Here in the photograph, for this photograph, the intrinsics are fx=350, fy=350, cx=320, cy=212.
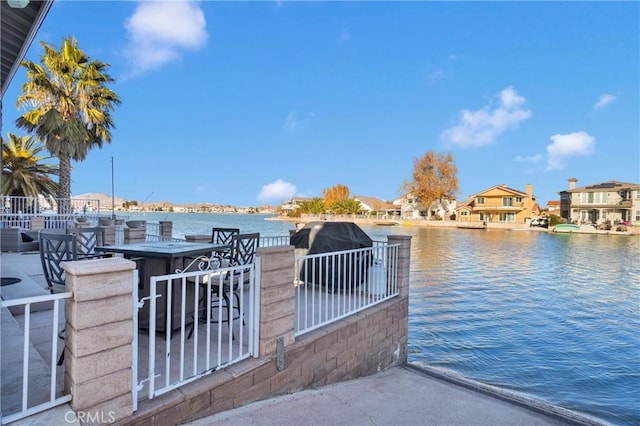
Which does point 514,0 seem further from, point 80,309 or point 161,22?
point 80,309

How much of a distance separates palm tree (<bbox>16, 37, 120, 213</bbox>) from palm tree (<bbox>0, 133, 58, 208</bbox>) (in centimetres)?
396

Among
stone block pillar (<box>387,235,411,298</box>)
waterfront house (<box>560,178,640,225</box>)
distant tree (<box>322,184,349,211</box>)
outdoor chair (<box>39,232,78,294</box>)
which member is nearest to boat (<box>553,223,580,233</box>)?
waterfront house (<box>560,178,640,225</box>)

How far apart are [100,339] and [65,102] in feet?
54.9

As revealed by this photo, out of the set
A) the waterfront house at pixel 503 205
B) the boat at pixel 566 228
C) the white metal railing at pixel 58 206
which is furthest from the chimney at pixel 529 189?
the white metal railing at pixel 58 206

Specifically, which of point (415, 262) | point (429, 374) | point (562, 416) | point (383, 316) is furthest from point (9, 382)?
point (415, 262)

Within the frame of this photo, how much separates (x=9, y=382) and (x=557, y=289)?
48.8ft

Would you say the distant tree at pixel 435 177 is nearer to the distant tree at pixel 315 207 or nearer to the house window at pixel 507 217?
the house window at pixel 507 217

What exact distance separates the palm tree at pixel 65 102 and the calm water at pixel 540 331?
15.0 m

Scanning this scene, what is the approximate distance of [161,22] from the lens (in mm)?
8703

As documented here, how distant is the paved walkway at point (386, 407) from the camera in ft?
8.81

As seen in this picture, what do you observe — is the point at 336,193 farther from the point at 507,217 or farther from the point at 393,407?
the point at 393,407

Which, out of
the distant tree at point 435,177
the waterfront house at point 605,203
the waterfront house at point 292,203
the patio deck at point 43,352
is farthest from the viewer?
the waterfront house at point 292,203

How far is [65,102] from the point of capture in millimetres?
14695

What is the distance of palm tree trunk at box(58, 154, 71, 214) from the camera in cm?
1486
